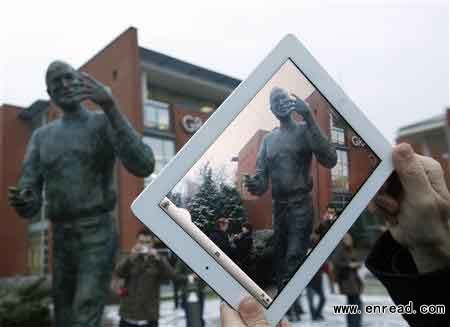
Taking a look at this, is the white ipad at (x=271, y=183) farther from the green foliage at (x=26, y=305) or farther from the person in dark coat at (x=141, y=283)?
the green foliage at (x=26, y=305)

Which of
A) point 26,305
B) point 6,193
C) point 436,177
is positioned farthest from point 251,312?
point 6,193

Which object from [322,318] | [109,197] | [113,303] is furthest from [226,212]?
[322,318]

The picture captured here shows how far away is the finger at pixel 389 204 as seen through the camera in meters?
1.05

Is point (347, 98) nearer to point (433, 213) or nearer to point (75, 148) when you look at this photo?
point (433, 213)

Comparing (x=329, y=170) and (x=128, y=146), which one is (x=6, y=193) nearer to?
(x=128, y=146)

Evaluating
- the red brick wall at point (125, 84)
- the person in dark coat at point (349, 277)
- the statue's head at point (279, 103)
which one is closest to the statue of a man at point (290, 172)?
the statue's head at point (279, 103)

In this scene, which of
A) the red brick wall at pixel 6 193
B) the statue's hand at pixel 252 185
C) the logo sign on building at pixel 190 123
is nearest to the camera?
the statue's hand at pixel 252 185

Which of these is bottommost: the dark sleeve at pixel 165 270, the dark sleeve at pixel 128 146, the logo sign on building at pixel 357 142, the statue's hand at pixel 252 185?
the dark sleeve at pixel 165 270

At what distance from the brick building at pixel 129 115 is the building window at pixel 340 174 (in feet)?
14.8

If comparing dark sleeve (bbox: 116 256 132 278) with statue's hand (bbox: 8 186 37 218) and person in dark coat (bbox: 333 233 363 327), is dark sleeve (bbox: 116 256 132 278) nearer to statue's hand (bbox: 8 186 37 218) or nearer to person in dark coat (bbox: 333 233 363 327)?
statue's hand (bbox: 8 186 37 218)

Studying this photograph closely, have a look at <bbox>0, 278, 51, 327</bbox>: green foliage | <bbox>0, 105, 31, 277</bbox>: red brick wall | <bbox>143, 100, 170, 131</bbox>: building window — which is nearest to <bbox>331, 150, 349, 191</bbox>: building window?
<bbox>0, 278, 51, 327</bbox>: green foliage

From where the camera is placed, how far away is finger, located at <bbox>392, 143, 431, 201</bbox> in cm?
99

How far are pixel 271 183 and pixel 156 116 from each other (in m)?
5.92

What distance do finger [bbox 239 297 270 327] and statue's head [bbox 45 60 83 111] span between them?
1713mm
